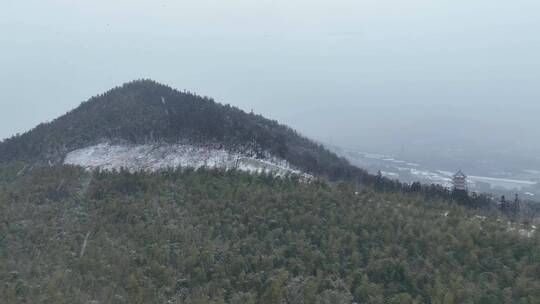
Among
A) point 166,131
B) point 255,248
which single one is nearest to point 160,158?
point 166,131

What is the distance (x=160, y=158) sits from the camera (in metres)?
41.2

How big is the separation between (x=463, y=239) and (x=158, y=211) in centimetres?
1155

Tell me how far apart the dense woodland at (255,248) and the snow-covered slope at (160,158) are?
883 centimetres

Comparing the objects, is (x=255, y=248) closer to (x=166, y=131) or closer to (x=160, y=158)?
(x=160, y=158)

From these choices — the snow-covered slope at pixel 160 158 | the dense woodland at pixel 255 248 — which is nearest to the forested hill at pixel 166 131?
the snow-covered slope at pixel 160 158

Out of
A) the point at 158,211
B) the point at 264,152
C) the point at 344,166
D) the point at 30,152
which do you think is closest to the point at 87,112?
the point at 30,152

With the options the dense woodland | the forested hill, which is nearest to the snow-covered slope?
the forested hill

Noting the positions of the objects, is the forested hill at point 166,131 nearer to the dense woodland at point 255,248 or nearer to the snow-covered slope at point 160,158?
the snow-covered slope at point 160,158

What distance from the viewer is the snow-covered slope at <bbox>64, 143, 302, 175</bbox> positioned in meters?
39.5

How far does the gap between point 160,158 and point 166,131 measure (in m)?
3.44

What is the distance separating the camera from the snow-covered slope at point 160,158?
3950cm

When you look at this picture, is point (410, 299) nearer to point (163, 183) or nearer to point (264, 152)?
point (163, 183)

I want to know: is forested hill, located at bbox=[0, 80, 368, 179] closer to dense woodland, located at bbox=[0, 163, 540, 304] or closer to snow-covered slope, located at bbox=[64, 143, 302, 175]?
snow-covered slope, located at bbox=[64, 143, 302, 175]

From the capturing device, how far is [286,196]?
2806 centimetres
